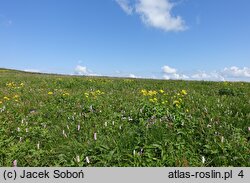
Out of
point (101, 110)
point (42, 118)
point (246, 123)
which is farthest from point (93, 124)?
point (246, 123)

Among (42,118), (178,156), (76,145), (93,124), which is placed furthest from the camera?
(42,118)

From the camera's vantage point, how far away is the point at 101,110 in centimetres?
863

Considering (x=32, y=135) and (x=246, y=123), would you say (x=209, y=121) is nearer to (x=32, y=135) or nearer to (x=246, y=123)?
(x=246, y=123)

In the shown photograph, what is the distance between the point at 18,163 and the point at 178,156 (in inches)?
115

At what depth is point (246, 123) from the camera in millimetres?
6801

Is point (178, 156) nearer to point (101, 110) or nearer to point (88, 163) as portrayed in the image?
point (88, 163)

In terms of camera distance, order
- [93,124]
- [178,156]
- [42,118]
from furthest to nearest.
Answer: [42,118], [93,124], [178,156]

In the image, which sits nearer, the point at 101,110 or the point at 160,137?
the point at 160,137

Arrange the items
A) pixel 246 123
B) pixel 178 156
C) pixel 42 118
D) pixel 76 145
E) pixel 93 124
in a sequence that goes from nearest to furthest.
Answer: pixel 178 156 < pixel 76 145 < pixel 246 123 < pixel 93 124 < pixel 42 118

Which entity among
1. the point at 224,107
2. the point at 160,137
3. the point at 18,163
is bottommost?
the point at 18,163

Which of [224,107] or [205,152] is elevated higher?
[224,107]

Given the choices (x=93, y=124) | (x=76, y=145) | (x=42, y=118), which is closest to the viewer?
(x=76, y=145)

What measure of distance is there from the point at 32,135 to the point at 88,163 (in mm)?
2198

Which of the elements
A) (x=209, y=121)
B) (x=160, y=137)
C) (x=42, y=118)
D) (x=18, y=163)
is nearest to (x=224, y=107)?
(x=209, y=121)
